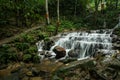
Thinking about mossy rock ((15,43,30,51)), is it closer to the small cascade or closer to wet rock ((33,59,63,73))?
wet rock ((33,59,63,73))

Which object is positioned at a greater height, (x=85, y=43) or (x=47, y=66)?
(x=85, y=43)

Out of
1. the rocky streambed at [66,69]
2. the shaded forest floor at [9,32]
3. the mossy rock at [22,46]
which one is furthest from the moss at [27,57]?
the shaded forest floor at [9,32]

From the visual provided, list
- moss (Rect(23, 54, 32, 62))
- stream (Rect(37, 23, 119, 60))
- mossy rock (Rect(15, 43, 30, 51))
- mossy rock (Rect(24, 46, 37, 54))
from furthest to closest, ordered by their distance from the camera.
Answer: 1. mossy rock (Rect(15, 43, 30, 51))
2. stream (Rect(37, 23, 119, 60))
3. mossy rock (Rect(24, 46, 37, 54))
4. moss (Rect(23, 54, 32, 62))

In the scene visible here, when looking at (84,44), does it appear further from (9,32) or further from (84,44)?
(9,32)

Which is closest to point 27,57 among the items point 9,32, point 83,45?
Result: point 83,45

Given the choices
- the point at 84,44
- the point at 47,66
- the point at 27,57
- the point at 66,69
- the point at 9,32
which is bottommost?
the point at 47,66

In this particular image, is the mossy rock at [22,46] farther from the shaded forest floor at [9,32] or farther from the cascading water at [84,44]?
the cascading water at [84,44]

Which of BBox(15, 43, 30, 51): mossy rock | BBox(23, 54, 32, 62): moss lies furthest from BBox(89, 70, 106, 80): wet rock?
BBox(15, 43, 30, 51): mossy rock

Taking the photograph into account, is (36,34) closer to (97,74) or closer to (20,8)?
(20,8)

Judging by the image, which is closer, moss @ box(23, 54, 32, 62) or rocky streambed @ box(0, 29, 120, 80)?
rocky streambed @ box(0, 29, 120, 80)

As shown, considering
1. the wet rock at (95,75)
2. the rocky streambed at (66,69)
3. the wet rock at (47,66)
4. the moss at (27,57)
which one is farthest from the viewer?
the moss at (27,57)

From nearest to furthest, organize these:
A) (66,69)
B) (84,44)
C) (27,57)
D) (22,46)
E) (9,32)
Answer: (66,69) < (27,57) < (22,46) < (84,44) < (9,32)

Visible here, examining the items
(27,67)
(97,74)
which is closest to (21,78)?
→ (27,67)

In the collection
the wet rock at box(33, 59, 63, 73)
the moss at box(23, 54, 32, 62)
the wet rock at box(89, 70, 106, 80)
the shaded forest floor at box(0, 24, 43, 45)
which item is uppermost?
the shaded forest floor at box(0, 24, 43, 45)
